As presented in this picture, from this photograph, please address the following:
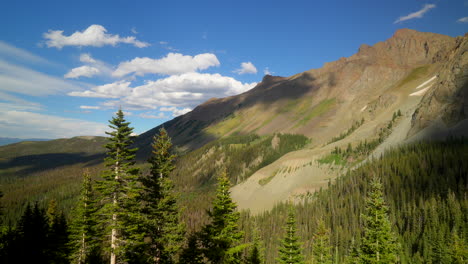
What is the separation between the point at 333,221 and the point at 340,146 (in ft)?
235

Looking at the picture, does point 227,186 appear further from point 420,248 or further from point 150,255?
point 420,248

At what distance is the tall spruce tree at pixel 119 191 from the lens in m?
19.7

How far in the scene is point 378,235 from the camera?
24234 mm

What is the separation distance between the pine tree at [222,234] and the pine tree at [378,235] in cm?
1301

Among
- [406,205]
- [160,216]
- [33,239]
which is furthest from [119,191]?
[406,205]

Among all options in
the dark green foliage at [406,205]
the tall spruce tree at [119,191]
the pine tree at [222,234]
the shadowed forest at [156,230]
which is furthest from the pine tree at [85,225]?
the dark green foliage at [406,205]

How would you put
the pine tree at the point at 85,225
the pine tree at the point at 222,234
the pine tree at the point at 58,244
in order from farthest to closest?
1. the pine tree at the point at 58,244
2. the pine tree at the point at 85,225
3. the pine tree at the point at 222,234

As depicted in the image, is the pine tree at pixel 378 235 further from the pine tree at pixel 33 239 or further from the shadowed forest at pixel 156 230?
the pine tree at pixel 33 239

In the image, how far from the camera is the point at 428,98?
154 meters

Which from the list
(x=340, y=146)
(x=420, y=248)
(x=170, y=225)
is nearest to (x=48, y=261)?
(x=170, y=225)

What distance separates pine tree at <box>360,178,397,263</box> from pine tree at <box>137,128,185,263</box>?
17.5 meters

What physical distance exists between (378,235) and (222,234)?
15.2 metres

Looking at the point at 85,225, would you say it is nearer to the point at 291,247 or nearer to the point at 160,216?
the point at 160,216

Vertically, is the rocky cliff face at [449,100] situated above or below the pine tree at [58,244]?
above
